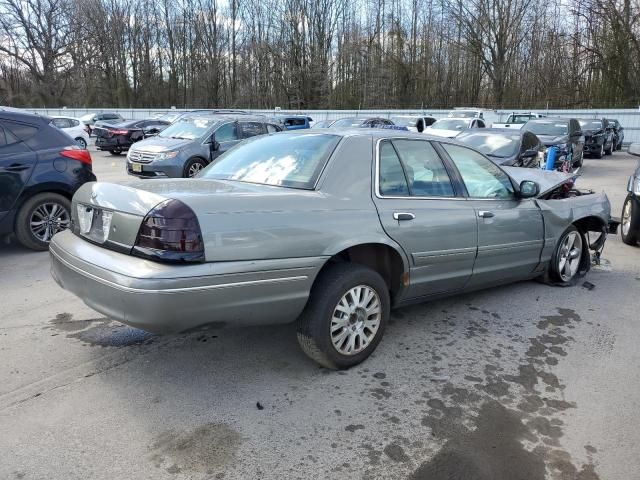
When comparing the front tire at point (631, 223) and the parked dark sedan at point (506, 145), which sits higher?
the parked dark sedan at point (506, 145)

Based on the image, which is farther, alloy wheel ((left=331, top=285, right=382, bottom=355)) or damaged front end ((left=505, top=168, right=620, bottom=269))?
damaged front end ((left=505, top=168, right=620, bottom=269))

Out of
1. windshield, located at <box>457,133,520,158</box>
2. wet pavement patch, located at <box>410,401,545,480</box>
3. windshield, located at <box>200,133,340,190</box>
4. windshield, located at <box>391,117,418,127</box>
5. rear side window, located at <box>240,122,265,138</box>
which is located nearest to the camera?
wet pavement patch, located at <box>410,401,545,480</box>

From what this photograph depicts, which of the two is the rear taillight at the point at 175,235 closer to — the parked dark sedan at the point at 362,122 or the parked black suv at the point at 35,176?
the parked black suv at the point at 35,176

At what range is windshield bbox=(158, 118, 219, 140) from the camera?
512 inches

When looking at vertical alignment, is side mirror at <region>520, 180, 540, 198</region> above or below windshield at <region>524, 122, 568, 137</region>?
below

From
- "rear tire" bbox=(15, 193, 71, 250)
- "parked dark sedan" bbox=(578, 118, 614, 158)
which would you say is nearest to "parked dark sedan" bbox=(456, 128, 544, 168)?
"rear tire" bbox=(15, 193, 71, 250)

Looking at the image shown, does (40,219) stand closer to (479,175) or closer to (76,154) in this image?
(76,154)

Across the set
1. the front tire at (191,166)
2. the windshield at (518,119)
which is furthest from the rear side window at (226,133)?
the windshield at (518,119)

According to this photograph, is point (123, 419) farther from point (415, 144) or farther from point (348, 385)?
point (415, 144)

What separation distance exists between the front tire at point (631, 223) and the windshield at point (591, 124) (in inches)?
696

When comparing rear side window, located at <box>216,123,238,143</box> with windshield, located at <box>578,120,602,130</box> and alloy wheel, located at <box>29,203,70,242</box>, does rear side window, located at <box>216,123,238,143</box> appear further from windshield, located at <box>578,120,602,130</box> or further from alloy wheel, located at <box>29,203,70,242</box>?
windshield, located at <box>578,120,602,130</box>

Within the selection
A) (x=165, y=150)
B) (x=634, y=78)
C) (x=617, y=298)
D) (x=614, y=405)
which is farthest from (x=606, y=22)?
(x=614, y=405)

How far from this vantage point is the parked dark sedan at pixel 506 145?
32.7 ft

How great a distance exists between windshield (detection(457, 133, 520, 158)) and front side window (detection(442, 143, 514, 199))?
5.37 meters
